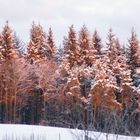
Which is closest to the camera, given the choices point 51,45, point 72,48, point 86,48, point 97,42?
point 86,48

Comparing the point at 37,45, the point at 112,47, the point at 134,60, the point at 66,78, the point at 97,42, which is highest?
the point at 97,42

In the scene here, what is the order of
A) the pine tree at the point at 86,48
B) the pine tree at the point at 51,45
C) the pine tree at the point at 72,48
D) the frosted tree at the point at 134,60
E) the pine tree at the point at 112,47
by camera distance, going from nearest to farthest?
the frosted tree at the point at 134,60 < the pine tree at the point at 112,47 < the pine tree at the point at 86,48 < the pine tree at the point at 72,48 < the pine tree at the point at 51,45

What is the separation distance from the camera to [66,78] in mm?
52750

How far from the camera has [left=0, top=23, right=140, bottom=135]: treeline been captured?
4972 centimetres

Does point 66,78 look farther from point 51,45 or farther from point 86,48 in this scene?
point 51,45

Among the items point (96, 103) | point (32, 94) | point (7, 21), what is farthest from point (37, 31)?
point (96, 103)

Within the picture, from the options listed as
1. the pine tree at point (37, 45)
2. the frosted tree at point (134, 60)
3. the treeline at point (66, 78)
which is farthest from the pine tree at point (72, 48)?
the frosted tree at point (134, 60)

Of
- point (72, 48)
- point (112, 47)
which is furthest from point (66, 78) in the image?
point (112, 47)

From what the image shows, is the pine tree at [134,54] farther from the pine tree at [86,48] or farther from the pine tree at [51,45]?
the pine tree at [51,45]

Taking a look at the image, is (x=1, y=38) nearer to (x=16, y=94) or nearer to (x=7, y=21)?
(x=7, y=21)

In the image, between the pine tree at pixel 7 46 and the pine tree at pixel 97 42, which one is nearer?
the pine tree at pixel 7 46

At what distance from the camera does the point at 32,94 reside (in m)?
53.7

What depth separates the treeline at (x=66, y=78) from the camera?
49.7 m

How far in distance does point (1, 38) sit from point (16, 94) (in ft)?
21.4
